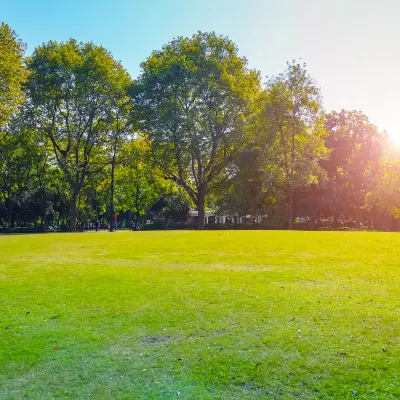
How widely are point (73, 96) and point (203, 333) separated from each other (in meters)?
50.4

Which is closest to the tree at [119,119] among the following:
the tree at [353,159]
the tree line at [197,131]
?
the tree line at [197,131]

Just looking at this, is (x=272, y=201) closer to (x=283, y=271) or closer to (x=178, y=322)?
(x=283, y=271)

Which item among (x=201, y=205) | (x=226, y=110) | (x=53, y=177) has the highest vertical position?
(x=226, y=110)

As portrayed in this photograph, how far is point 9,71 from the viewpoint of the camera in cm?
3516

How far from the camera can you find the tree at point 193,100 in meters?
48.1

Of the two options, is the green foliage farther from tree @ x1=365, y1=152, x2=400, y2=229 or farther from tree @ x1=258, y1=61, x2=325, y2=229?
tree @ x1=365, y1=152, x2=400, y2=229

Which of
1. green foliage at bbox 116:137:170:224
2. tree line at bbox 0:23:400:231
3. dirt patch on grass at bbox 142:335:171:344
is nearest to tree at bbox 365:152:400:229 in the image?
tree line at bbox 0:23:400:231

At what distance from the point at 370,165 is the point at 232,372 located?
65.6 m

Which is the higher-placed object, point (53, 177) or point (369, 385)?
point (53, 177)

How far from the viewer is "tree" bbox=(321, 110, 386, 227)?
63188 mm

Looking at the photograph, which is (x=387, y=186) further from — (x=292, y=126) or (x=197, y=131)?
(x=197, y=131)

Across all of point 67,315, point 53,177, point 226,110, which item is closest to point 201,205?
point 226,110

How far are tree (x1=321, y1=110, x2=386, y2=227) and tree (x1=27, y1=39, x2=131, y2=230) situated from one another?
35.0 metres

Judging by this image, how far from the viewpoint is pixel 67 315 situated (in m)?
8.80
